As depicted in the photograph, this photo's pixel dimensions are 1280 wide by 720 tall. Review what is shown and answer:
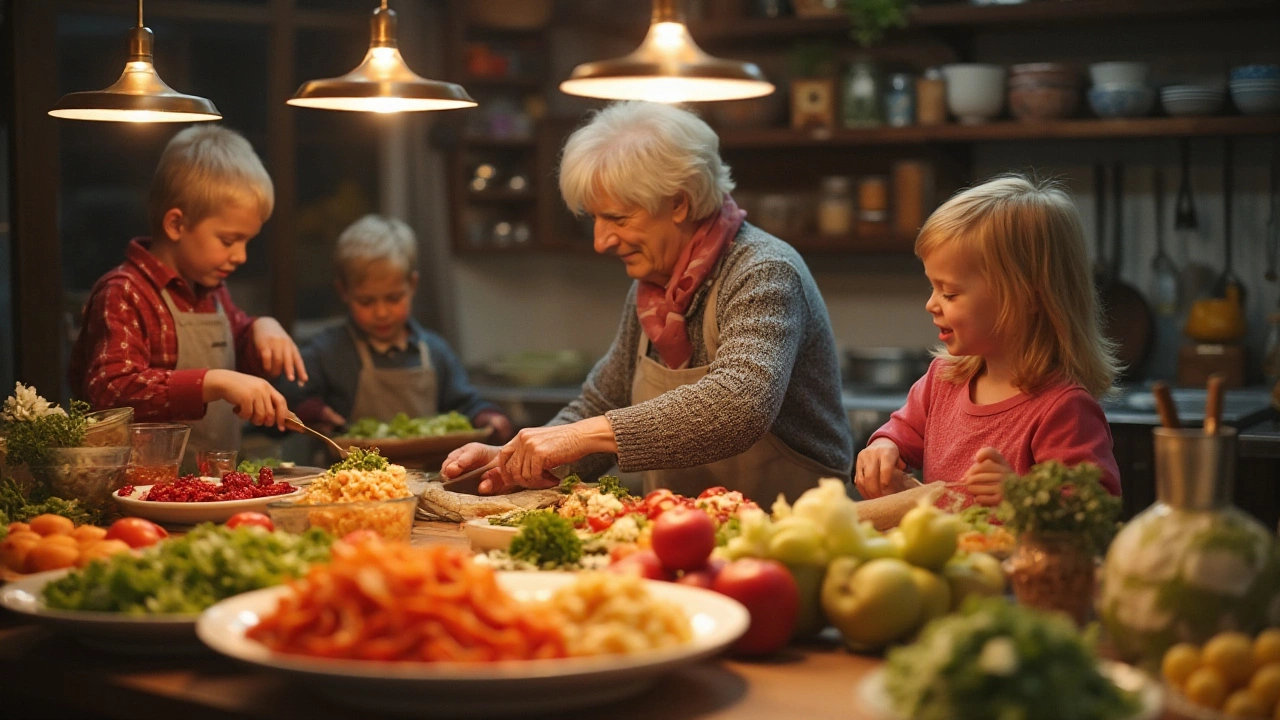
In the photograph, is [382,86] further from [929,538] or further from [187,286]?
[929,538]

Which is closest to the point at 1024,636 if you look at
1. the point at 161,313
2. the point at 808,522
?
the point at 808,522

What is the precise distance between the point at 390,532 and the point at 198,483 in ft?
1.79

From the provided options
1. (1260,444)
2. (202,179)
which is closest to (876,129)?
(1260,444)

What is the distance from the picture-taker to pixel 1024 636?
1.08 meters

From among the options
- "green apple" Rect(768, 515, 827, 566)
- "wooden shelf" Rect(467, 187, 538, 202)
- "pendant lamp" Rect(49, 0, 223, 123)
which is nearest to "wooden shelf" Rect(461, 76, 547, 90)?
"wooden shelf" Rect(467, 187, 538, 202)

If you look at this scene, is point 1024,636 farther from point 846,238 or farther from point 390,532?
point 846,238

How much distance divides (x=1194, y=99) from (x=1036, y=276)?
2.25 m

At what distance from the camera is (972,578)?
59.4 inches

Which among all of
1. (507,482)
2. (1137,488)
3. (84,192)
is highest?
(84,192)

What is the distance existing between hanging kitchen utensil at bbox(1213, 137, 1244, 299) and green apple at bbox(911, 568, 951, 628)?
11.0 feet

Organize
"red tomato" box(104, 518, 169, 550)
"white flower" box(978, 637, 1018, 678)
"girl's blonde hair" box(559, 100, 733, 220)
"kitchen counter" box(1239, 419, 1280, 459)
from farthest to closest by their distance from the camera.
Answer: "kitchen counter" box(1239, 419, 1280, 459), "girl's blonde hair" box(559, 100, 733, 220), "red tomato" box(104, 518, 169, 550), "white flower" box(978, 637, 1018, 678)

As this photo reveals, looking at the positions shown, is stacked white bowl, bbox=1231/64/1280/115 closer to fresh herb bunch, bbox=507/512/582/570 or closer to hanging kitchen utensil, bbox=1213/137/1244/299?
hanging kitchen utensil, bbox=1213/137/1244/299

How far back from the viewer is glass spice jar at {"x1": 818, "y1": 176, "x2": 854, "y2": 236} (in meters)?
4.72

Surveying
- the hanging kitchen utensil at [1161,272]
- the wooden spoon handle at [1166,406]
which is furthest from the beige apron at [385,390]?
the wooden spoon handle at [1166,406]
